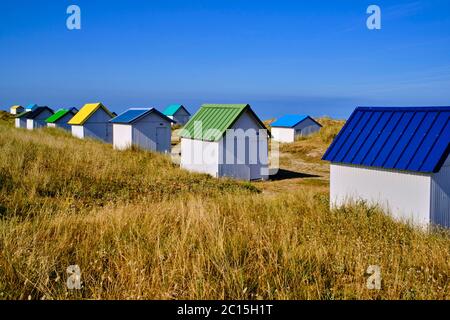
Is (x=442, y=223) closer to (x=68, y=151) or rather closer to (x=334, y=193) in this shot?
(x=334, y=193)

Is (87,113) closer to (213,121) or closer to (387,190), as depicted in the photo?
(213,121)

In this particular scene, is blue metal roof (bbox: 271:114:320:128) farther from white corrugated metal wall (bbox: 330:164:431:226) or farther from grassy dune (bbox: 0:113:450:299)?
grassy dune (bbox: 0:113:450:299)

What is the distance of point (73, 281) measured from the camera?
4.40m

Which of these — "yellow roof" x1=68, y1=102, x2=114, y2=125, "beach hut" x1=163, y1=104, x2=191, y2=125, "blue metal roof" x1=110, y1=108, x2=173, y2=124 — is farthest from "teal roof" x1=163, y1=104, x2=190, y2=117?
"blue metal roof" x1=110, y1=108, x2=173, y2=124

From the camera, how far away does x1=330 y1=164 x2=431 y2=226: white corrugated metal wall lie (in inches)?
320

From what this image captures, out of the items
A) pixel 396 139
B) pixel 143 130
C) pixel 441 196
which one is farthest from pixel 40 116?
pixel 441 196

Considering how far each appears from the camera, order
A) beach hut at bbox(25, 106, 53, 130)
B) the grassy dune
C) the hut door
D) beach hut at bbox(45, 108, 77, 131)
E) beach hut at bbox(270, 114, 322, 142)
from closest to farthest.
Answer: the grassy dune < the hut door < beach hut at bbox(270, 114, 322, 142) < beach hut at bbox(45, 108, 77, 131) < beach hut at bbox(25, 106, 53, 130)

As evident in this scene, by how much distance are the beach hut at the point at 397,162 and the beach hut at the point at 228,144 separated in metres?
9.49

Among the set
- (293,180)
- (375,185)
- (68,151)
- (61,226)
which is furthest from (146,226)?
(293,180)

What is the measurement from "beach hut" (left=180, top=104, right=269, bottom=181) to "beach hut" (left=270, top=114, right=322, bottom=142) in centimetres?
2008

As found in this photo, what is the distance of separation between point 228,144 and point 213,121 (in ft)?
5.59

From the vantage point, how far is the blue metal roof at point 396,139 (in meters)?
8.15

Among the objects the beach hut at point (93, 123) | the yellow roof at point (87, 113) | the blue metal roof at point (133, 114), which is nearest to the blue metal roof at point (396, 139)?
the blue metal roof at point (133, 114)

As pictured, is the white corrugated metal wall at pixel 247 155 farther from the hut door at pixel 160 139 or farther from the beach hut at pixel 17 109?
the beach hut at pixel 17 109
